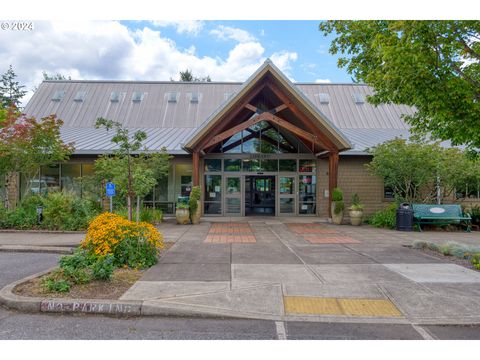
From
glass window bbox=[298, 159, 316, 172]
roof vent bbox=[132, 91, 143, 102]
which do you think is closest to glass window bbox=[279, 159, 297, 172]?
glass window bbox=[298, 159, 316, 172]

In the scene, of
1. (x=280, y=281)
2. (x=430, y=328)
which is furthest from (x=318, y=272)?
(x=430, y=328)

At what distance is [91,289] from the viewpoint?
5508 mm

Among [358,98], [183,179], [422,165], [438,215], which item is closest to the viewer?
[438,215]

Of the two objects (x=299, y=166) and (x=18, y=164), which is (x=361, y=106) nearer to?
(x=299, y=166)

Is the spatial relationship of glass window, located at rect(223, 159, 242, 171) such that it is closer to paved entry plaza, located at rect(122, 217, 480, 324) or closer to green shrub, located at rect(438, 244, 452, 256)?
paved entry plaza, located at rect(122, 217, 480, 324)

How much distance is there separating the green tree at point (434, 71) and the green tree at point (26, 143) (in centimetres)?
1210

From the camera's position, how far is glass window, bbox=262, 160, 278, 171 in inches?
736

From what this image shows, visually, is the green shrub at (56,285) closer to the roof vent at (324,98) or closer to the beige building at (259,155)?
the beige building at (259,155)

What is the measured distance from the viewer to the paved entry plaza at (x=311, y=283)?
4785 mm

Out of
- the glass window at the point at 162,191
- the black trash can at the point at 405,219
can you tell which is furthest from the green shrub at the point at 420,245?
the glass window at the point at 162,191

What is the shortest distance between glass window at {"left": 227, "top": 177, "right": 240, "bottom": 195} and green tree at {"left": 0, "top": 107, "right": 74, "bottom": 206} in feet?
27.8

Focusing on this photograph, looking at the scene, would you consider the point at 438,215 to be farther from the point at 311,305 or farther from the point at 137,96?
the point at 137,96

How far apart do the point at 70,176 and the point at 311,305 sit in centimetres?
1670

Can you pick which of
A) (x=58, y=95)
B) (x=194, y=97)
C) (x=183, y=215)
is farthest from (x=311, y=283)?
(x=58, y=95)
